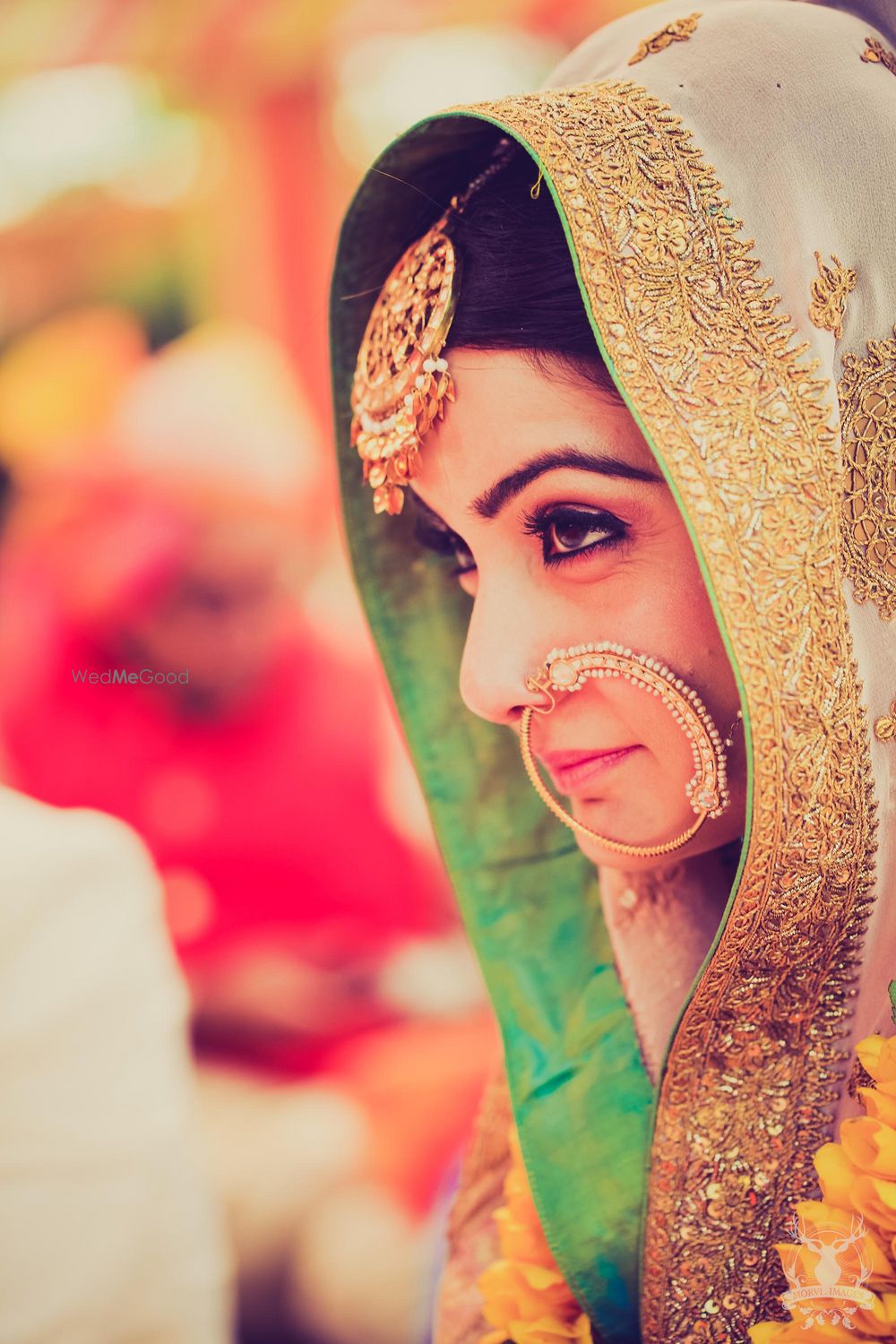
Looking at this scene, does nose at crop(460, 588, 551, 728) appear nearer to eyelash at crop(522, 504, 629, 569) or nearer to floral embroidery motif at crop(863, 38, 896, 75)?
eyelash at crop(522, 504, 629, 569)

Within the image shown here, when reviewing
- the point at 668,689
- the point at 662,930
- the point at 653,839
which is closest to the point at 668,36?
the point at 668,689

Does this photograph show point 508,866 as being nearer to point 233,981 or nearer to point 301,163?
point 233,981

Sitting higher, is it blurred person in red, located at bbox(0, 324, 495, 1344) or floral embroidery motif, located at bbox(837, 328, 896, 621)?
floral embroidery motif, located at bbox(837, 328, 896, 621)

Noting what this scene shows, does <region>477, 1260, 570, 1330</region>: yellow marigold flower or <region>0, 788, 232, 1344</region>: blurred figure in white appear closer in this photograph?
<region>477, 1260, 570, 1330</region>: yellow marigold flower

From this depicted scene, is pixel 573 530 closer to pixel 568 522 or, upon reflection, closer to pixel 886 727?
pixel 568 522

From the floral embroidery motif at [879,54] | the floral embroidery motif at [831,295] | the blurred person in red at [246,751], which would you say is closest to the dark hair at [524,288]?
the floral embroidery motif at [831,295]

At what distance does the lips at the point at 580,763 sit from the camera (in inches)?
32.8

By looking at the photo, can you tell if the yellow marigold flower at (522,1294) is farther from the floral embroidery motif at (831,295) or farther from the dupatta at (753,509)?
the floral embroidery motif at (831,295)

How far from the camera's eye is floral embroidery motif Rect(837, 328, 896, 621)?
2.40ft

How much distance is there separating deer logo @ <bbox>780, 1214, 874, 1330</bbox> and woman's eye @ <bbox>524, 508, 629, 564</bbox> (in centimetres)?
46

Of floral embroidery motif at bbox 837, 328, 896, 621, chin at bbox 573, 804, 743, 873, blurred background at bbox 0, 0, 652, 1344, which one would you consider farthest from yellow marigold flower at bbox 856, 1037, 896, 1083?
blurred background at bbox 0, 0, 652, 1344

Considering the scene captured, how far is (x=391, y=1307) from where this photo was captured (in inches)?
71.1

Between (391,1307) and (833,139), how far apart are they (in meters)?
1.71

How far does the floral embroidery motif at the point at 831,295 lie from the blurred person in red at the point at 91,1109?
98 centimetres
